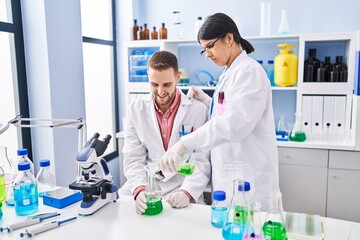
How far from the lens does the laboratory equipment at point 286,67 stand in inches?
111

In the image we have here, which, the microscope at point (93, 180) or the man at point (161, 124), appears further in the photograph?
the man at point (161, 124)

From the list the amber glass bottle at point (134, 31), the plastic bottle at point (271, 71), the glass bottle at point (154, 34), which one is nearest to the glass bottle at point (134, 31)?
the amber glass bottle at point (134, 31)

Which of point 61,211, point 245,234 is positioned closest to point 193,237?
point 245,234

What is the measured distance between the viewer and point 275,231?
106 centimetres

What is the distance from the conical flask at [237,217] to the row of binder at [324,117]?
75.0 inches

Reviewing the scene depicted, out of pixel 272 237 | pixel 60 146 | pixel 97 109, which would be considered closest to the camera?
pixel 272 237

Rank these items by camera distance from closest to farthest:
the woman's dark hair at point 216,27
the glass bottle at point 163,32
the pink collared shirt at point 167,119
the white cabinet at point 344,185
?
the woman's dark hair at point 216,27, the pink collared shirt at point 167,119, the white cabinet at point 344,185, the glass bottle at point 163,32

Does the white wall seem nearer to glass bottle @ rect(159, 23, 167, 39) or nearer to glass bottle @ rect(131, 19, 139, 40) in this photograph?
glass bottle @ rect(131, 19, 139, 40)

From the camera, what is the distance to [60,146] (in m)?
2.47

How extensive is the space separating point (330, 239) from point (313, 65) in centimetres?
199

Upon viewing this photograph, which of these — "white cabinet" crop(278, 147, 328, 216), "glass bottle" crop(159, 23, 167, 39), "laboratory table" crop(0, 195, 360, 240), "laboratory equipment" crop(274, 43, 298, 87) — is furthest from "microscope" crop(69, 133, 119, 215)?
"glass bottle" crop(159, 23, 167, 39)

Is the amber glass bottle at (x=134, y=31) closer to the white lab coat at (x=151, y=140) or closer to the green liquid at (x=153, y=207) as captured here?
the white lab coat at (x=151, y=140)

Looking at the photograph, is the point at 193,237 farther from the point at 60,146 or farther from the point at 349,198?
the point at 349,198

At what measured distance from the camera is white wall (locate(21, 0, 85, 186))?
2320 mm
